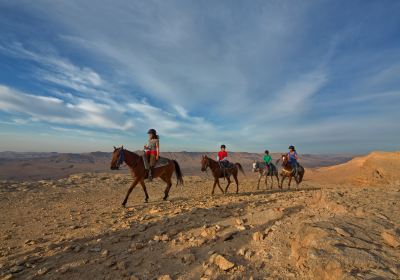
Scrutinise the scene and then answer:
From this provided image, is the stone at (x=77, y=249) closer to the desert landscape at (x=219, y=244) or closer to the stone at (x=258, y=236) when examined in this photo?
the desert landscape at (x=219, y=244)

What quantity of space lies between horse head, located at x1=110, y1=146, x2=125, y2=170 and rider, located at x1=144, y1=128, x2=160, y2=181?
1.17 meters

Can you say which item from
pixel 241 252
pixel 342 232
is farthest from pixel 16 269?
pixel 342 232

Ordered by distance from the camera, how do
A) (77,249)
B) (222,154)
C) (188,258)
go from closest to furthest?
(188,258) < (77,249) < (222,154)

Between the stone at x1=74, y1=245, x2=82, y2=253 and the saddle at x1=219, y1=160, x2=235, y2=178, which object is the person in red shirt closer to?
the saddle at x1=219, y1=160, x2=235, y2=178

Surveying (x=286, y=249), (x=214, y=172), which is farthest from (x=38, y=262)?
(x=214, y=172)

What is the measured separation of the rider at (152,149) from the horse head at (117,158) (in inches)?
46.2

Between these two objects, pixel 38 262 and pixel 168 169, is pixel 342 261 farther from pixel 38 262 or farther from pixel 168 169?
pixel 168 169

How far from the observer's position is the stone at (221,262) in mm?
3609

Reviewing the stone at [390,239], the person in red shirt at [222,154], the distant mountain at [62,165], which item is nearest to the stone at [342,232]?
the stone at [390,239]

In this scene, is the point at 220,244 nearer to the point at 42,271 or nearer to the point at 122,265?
the point at 122,265

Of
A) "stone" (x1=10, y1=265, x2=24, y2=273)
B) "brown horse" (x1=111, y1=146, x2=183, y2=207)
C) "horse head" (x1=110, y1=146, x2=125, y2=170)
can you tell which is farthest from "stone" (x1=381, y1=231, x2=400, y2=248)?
"horse head" (x1=110, y1=146, x2=125, y2=170)

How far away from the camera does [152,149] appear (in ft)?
34.3

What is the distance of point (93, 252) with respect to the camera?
4.46 meters

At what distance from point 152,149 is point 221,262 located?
7372 mm
